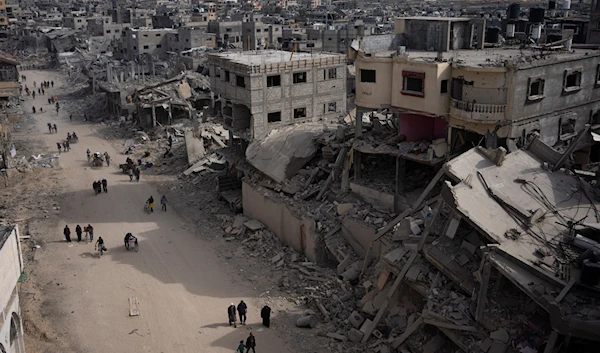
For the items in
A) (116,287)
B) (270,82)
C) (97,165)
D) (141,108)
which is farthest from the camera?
(141,108)

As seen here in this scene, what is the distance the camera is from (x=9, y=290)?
56.4ft

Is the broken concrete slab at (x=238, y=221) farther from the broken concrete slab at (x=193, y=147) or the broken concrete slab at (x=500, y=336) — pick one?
the broken concrete slab at (x=500, y=336)

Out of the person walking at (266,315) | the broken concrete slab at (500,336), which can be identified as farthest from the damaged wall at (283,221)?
the broken concrete slab at (500,336)

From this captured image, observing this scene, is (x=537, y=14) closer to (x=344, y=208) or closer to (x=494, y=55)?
(x=494, y=55)

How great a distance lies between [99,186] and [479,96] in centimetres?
2480

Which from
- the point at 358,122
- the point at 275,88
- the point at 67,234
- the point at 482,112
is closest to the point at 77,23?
the point at 275,88

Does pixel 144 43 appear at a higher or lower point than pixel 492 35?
lower

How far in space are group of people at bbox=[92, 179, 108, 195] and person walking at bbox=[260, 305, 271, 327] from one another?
1981 cm

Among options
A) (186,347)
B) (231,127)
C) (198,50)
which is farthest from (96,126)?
(186,347)

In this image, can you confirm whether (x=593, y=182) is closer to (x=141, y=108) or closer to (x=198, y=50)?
(x=141, y=108)

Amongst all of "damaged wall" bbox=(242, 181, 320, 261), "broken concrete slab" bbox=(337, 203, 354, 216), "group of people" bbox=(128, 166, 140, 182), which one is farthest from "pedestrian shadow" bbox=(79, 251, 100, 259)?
"broken concrete slab" bbox=(337, 203, 354, 216)

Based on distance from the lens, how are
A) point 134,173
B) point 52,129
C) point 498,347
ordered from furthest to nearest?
point 52,129 → point 134,173 → point 498,347

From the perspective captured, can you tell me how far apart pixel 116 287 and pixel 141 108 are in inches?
1163

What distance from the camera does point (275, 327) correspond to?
22859 mm
